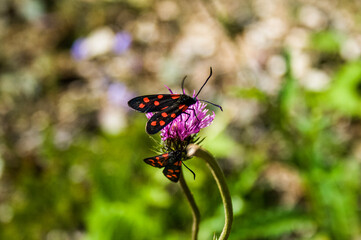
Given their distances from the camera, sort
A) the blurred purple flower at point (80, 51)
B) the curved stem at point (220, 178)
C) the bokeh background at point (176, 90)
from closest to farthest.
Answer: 1. the curved stem at point (220, 178)
2. the bokeh background at point (176, 90)
3. the blurred purple flower at point (80, 51)

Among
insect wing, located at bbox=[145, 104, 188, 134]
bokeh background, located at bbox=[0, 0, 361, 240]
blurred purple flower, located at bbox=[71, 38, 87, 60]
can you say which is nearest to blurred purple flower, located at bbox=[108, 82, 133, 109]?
bokeh background, located at bbox=[0, 0, 361, 240]

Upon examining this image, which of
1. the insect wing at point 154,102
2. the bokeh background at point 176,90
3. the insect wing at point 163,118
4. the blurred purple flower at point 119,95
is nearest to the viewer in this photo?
the insect wing at point 163,118

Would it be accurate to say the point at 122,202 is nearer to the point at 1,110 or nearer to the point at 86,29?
the point at 1,110

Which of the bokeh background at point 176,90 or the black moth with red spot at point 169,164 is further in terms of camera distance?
the bokeh background at point 176,90

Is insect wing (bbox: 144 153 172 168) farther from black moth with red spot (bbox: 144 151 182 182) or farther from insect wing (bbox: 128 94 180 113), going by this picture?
insect wing (bbox: 128 94 180 113)

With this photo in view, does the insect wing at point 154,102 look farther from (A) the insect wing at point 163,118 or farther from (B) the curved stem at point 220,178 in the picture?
(B) the curved stem at point 220,178

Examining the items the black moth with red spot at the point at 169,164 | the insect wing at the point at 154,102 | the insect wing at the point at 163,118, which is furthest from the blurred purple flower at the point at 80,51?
the black moth with red spot at the point at 169,164

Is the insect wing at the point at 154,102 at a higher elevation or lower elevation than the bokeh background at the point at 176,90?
lower

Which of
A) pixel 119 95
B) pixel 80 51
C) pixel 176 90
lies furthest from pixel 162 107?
pixel 80 51
